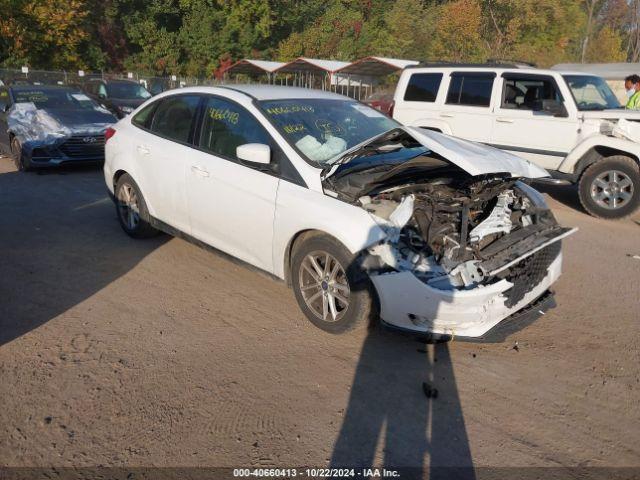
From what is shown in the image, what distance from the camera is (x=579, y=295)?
16.1 feet

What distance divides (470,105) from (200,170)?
5.87 m

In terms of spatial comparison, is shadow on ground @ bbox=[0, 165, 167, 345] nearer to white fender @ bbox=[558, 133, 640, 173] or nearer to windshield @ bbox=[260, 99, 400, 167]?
windshield @ bbox=[260, 99, 400, 167]

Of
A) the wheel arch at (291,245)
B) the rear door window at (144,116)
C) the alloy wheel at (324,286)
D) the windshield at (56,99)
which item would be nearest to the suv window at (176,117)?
the rear door window at (144,116)

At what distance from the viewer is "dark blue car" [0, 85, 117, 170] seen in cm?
963

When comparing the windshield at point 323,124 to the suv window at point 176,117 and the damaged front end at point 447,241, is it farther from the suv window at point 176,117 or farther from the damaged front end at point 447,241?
the suv window at point 176,117

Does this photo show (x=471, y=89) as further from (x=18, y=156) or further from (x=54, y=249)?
(x=18, y=156)

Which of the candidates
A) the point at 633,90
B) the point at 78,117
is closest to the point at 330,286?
the point at 78,117

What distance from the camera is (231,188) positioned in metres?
4.46

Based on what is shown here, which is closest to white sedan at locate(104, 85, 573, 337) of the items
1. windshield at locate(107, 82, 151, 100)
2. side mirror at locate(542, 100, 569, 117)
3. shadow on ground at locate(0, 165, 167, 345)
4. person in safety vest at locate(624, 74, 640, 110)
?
shadow on ground at locate(0, 165, 167, 345)

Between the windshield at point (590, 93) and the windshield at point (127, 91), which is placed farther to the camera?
the windshield at point (127, 91)

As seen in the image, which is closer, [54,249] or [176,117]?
[176,117]

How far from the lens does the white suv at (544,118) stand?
7594 mm

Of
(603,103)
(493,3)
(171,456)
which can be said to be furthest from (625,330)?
(493,3)

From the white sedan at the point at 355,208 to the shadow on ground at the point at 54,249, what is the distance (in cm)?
98
